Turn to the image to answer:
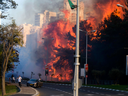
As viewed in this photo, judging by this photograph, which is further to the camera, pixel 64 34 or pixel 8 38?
pixel 64 34

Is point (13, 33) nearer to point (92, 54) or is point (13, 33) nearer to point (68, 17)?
point (92, 54)

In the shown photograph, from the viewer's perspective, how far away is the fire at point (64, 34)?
81.7m

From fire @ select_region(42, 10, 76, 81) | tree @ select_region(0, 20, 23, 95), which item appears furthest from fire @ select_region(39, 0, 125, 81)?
tree @ select_region(0, 20, 23, 95)

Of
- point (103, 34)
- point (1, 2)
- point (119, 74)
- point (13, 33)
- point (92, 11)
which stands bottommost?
point (119, 74)

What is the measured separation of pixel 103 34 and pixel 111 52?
587cm

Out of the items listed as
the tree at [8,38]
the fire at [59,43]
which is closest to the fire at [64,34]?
the fire at [59,43]

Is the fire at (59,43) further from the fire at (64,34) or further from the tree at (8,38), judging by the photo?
the tree at (8,38)

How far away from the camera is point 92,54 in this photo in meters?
72.3

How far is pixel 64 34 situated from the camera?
91.7m

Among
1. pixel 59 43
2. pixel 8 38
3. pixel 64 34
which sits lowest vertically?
pixel 8 38

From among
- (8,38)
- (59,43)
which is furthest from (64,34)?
(8,38)

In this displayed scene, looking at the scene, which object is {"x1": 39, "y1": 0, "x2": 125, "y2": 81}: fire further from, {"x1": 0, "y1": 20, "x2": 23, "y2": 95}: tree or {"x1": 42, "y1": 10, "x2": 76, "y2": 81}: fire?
{"x1": 0, "y1": 20, "x2": 23, "y2": 95}: tree

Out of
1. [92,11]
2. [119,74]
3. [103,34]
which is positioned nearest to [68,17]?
[92,11]

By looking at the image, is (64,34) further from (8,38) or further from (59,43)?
(8,38)
